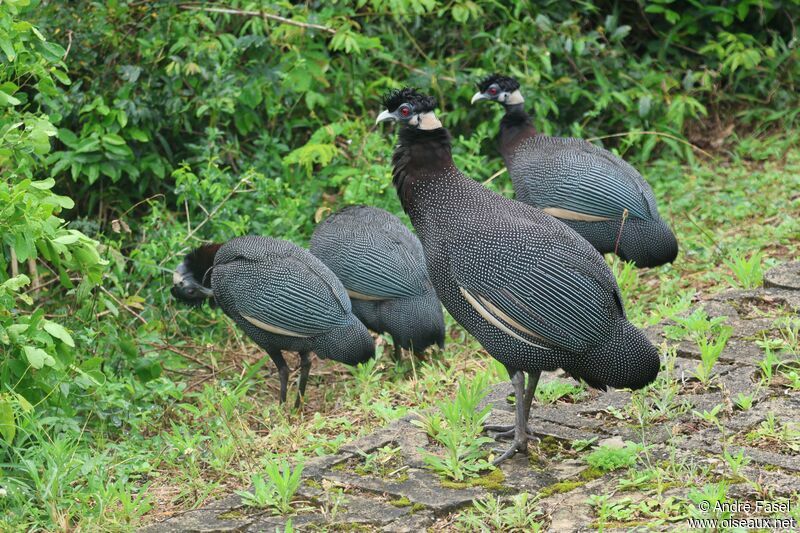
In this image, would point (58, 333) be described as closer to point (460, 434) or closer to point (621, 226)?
point (460, 434)

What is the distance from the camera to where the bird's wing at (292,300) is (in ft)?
17.1

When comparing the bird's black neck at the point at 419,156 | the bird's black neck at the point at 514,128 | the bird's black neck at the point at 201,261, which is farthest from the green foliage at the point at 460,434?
the bird's black neck at the point at 514,128

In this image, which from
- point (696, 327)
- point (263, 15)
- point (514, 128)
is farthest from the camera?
point (263, 15)

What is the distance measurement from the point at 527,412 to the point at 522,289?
492mm

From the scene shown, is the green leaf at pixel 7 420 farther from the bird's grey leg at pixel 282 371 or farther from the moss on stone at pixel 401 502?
the bird's grey leg at pixel 282 371

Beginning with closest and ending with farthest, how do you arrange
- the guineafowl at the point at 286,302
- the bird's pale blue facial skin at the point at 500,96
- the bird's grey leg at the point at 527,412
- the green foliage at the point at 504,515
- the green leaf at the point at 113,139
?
the green foliage at the point at 504,515 → the bird's grey leg at the point at 527,412 → the guineafowl at the point at 286,302 → the bird's pale blue facial skin at the point at 500,96 → the green leaf at the point at 113,139

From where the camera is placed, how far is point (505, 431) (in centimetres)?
406

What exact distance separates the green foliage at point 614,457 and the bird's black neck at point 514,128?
3076mm

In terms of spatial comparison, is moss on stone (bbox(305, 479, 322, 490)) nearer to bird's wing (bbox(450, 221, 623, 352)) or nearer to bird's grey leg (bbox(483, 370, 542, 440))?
bird's grey leg (bbox(483, 370, 542, 440))

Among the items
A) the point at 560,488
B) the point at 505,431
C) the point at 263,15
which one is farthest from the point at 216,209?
the point at 560,488

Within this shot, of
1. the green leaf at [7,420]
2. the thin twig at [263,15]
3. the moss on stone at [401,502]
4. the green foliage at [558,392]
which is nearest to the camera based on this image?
the moss on stone at [401,502]

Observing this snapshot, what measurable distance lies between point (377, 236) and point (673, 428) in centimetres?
246

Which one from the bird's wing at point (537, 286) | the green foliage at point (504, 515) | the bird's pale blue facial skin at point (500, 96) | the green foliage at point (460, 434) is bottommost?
the green foliage at point (460, 434)

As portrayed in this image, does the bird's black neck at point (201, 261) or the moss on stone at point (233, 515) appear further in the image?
the bird's black neck at point (201, 261)
